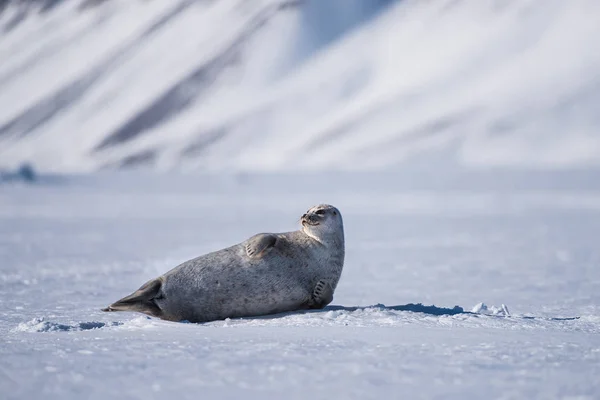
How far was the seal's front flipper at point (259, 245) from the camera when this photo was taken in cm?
488

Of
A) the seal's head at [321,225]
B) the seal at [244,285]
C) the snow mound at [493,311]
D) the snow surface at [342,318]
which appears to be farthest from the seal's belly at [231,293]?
the snow mound at [493,311]

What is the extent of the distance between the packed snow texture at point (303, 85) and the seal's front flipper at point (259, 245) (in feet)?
Answer: 146

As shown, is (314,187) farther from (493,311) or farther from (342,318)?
(342,318)

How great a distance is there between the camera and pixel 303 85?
71.3 meters

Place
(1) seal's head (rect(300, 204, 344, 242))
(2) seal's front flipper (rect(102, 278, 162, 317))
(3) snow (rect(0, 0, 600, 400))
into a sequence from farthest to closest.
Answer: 1. (1) seal's head (rect(300, 204, 344, 242))
2. (2) seal's front flipper (rect(102, 278, 162, 317))
3. (3) snow (rect(0, 0, 600, 400))

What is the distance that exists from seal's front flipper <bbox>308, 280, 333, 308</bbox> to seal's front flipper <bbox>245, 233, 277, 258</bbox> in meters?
0.38

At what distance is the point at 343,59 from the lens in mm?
74688

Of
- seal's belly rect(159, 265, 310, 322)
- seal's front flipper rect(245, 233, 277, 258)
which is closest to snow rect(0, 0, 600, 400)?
seal's belly rect(159, 265, 310, 322)

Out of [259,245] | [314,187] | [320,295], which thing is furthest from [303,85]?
[259,245]

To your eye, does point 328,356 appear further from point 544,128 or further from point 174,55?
point 174,55

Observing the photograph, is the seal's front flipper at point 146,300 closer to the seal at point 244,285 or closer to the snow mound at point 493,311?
the seal at point 244,285

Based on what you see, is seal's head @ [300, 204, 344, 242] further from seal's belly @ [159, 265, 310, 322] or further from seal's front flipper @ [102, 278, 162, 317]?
seal's front flipper @ [102, 278, 162, 317]

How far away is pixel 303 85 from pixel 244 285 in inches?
2646

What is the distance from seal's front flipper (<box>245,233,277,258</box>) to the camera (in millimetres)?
4875
